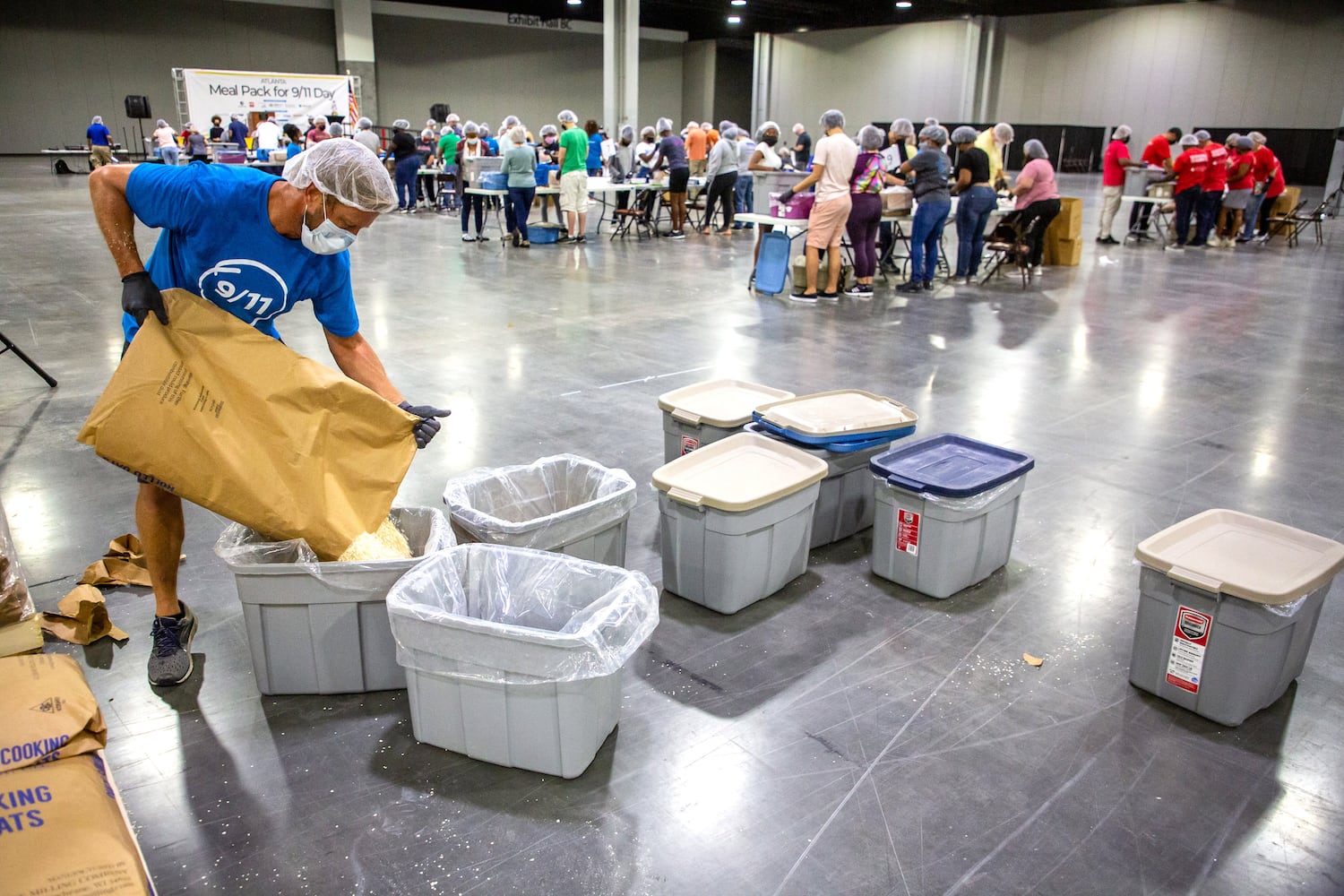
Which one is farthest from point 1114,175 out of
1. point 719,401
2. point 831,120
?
point 719,401

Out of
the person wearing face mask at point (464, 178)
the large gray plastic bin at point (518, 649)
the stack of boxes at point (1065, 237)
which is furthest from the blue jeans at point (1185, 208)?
the large gray plastic bin at point (518, 649)

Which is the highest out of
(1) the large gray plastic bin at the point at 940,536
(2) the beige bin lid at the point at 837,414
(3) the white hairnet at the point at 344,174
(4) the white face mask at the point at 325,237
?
(3) the white hairnet at the point at 344,174

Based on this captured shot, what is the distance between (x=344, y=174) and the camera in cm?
208

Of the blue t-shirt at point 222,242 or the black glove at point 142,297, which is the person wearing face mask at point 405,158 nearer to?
the blue t-shirt at point 222,242

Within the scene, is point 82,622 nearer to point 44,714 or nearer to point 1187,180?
point 44,714

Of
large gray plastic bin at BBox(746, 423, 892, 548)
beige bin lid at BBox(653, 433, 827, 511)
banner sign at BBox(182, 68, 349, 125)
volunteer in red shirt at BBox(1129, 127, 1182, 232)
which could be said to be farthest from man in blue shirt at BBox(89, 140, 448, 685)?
banner sign at BBox(182, 68, 349, 125)

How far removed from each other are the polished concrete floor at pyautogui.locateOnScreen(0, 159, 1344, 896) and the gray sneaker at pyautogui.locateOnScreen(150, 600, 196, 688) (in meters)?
0.05

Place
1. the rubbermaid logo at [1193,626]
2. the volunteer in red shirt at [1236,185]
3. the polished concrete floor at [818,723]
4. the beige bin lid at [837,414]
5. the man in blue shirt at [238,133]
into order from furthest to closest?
the man in blue shirt at [238,133], the volunteer in red shirt at [1236,185], the beige bin lid at [837,414], the rubbermaid logo at [1193,626], the polished concrete floor at [818,723]

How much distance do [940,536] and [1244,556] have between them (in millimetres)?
820

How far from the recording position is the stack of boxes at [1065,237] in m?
10.1

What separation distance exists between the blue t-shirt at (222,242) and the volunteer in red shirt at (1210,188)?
11.8 m

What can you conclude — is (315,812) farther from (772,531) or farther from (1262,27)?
(1262,27)

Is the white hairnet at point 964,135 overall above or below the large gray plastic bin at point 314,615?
above

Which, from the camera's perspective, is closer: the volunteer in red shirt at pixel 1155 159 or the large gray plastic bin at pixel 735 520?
the large gray plastic bin at pixel 735 520
